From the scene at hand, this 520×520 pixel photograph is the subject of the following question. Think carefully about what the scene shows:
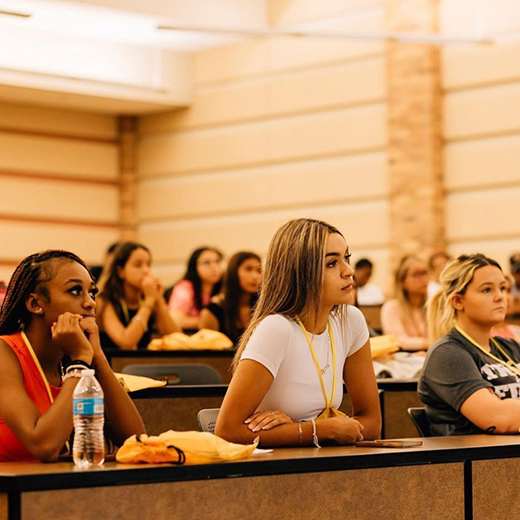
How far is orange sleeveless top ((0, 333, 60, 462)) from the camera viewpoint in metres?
2.82

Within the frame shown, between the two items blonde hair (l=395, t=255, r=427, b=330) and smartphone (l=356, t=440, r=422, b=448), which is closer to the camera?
smartphone (l=356, t=440, r=422, b=448)

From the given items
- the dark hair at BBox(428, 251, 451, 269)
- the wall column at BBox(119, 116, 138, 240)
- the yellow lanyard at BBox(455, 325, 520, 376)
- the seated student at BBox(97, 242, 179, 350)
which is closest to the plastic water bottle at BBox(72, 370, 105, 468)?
the yellow lanyard at BBox(455, 325, 520, 376)

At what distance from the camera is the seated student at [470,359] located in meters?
3.58

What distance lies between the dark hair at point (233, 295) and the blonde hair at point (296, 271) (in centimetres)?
312

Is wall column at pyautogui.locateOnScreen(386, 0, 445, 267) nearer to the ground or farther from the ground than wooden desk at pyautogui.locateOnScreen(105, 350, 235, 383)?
farther from the ground

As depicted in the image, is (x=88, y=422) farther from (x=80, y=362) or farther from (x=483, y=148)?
(x=483, y=148)

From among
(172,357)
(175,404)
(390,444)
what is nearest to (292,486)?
(390,444)

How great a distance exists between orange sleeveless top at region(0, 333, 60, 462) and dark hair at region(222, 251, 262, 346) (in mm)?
3544

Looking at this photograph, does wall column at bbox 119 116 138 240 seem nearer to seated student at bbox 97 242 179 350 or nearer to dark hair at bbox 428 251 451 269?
dark hair at bbox 428 251 451 269

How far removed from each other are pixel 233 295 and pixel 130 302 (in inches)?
29.5

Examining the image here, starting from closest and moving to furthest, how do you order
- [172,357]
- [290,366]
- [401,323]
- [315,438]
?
[315,438]
[290,366]
[172,357]
[401,323]

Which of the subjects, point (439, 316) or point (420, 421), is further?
point (439, 316)

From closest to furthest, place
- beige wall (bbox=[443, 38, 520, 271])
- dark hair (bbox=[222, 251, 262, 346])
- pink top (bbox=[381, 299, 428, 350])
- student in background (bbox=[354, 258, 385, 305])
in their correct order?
dark hair (bbox=[222, 251, 262, 346]), pink top (bbox=[381, 299, 428, 350]), beige wall (bbox=[443, 38, 520, 271]), student in background (bbox=[354, 258, 385, 305])

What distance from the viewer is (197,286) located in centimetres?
795
